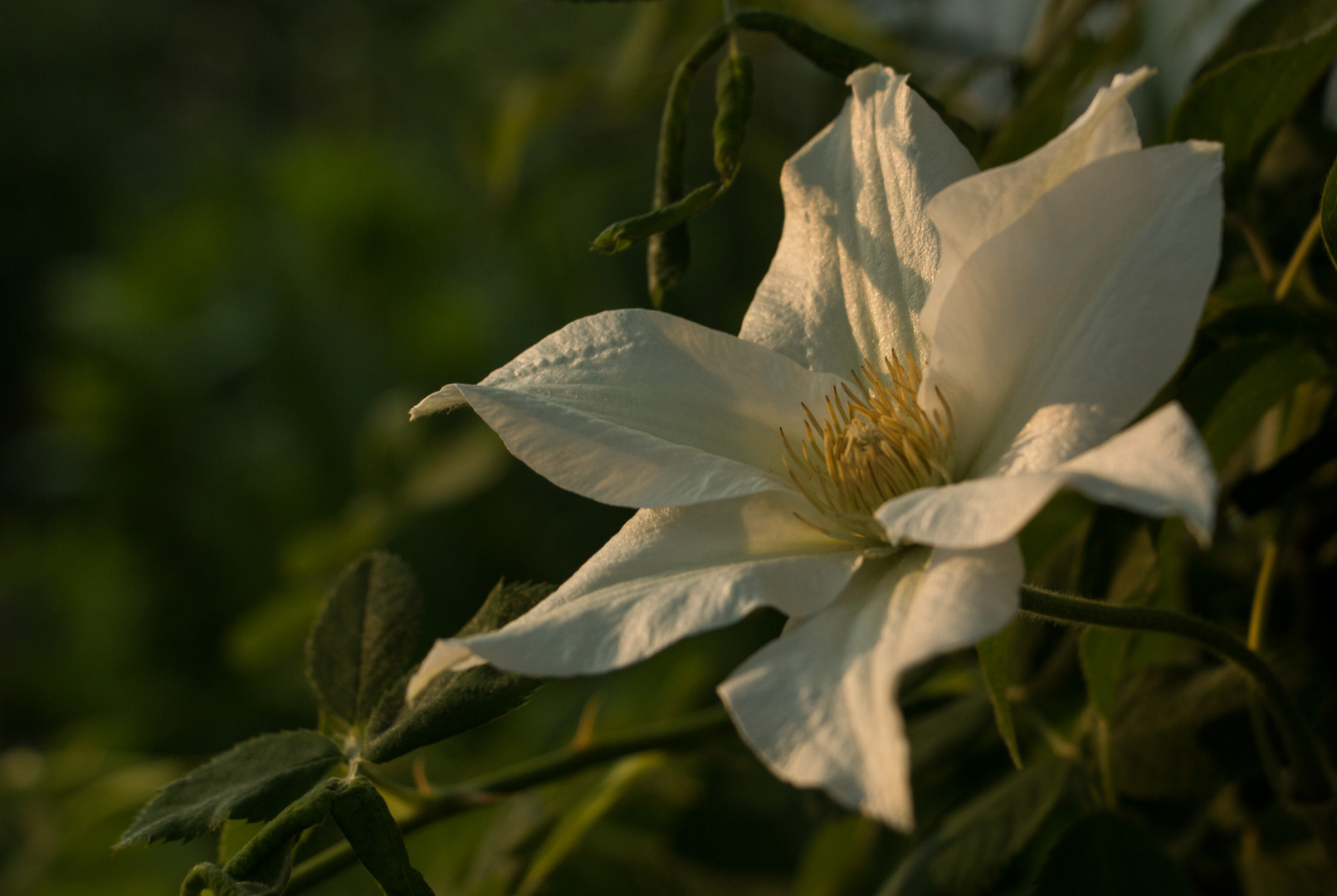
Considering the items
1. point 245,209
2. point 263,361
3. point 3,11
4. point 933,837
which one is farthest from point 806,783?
point 3,11

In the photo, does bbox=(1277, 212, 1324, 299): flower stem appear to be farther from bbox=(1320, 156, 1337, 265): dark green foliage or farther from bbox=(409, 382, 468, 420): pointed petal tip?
bbox=(409, 382, 468, 420): pointed petal tip

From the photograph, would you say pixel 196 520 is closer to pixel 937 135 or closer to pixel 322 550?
pixel 322 550

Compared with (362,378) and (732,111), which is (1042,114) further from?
(362,378)

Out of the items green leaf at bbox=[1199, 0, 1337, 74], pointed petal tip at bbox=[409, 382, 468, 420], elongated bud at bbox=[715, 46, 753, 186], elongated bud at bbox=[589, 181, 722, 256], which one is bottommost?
pointed petal tip at bbox=[409, 382, 468, 420]

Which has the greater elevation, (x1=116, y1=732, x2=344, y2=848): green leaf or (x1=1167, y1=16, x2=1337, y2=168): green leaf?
(x1=1167, y1=16, x2=1337, y2=168): green leaf

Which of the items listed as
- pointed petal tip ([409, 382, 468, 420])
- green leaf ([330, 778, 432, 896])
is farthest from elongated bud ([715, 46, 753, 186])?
green leaf ([330, 778, 432, 896])

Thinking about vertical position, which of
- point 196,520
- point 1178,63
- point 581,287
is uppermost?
point 1178,63

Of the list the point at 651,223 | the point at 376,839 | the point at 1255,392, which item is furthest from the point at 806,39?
the point at 376,839
